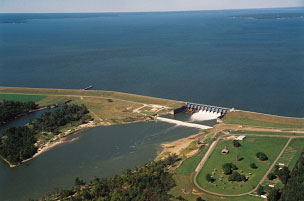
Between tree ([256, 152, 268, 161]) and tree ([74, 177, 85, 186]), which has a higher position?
tree ([256, 152, 268, 161])

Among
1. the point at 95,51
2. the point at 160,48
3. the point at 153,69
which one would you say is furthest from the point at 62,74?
the point at 160,48

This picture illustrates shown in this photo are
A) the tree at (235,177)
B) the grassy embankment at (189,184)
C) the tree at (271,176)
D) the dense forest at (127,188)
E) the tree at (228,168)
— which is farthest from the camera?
the tree at (228,168)

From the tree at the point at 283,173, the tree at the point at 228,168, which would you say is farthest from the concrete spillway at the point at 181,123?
the tree at the point at 283,173

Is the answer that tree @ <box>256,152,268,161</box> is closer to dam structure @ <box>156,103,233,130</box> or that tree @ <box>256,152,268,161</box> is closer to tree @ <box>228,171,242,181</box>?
tree @ <box>228,171,242,181</box>

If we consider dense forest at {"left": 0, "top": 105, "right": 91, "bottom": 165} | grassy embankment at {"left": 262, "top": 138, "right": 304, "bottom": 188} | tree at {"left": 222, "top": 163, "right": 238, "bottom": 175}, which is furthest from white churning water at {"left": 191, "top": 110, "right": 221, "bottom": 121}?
tree at {"left": 222, "top": 163, "right": 238, "bottom": 175}

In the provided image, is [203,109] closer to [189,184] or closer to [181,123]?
[181,123]

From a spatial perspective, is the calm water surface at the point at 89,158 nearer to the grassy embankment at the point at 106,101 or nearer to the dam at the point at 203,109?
the grassy embankment at the point at 106,101

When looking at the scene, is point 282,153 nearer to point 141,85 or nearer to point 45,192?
point 45,192
